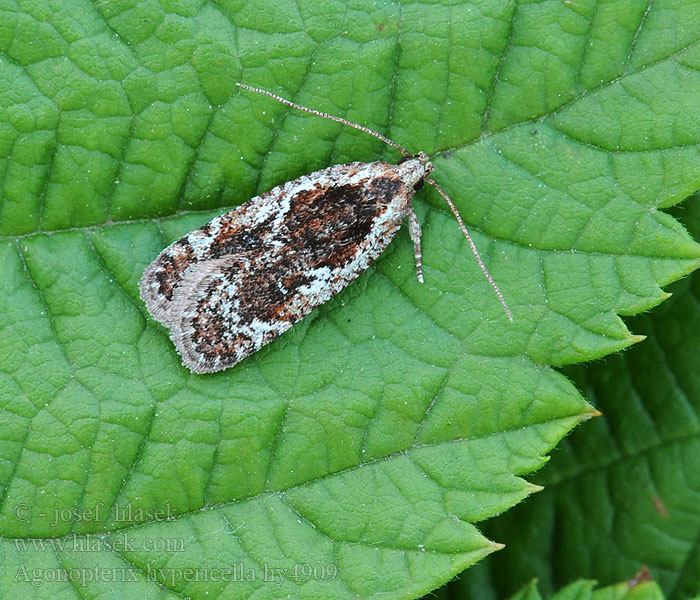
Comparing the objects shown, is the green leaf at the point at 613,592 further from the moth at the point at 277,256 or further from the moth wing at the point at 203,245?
the moth wing at the point at 203,245

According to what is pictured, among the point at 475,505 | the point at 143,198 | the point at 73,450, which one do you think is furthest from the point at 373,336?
the point at 73,450

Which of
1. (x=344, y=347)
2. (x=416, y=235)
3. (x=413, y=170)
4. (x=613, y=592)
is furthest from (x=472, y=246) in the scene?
(x=613, y=592)

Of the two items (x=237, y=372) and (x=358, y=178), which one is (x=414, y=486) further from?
(x=358, y=178)

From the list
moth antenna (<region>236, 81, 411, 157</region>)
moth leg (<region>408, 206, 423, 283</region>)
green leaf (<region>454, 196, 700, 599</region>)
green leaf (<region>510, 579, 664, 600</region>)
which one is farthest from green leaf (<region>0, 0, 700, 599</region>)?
green leaf (<region>454, 196, 700, 599</region>)

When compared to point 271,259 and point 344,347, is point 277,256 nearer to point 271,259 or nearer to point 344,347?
point 271,259

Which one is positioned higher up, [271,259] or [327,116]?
[327,116]

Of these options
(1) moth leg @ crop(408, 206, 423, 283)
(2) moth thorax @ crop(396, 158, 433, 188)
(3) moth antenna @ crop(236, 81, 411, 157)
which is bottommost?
(1) moth leg @ crop(408, 206, 423, 283)

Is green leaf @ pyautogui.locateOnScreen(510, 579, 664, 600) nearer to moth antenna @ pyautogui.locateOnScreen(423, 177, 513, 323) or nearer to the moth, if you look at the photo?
moth antenna @ pyautogui.locateOnScreen(423, 177, 513, 323)
